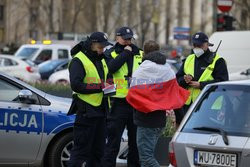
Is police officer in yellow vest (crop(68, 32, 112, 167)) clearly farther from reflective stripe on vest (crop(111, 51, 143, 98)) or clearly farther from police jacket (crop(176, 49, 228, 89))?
police jacket (crop(176, 49, 228, 89))

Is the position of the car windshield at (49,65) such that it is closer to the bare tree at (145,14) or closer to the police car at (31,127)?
the police car at (31,127)

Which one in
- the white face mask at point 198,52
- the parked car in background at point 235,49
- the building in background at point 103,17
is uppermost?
the white face mask at point 198,52

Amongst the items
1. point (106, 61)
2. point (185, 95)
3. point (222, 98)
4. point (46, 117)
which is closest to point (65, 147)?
point (46, 117)

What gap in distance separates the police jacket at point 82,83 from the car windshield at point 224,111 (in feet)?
6.45

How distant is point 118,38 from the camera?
8.73m

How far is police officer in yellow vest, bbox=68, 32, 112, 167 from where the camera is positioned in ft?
26.6

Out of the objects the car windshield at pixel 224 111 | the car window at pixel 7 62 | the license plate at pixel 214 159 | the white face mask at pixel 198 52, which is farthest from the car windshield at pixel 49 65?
the license plate at pixel 214 159

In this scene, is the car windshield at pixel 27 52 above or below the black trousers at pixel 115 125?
below

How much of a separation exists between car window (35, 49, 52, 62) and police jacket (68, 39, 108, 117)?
2160 centimetres

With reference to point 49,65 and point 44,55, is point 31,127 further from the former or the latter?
point 44,55

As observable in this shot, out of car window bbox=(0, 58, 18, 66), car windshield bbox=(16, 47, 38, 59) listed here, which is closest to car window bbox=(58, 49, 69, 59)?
car windshield bbox=(16, 47, 38, 59)

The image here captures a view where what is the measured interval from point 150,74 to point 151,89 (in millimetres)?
163

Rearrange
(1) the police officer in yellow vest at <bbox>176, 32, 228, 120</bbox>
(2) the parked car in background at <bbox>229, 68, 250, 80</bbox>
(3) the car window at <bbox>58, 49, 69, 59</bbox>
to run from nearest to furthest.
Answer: (1) the police officer in yellow vest at <bbox>176, 32, 228, 120</bbox> → (2) the parked car in background at <bbox>229, 68, 250, 80</bbox> → (3) the car window at <bbox>58, 49, 69, 59</bbox>

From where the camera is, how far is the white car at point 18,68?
25266 mm
